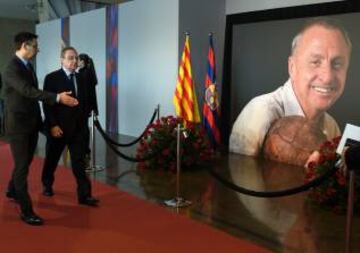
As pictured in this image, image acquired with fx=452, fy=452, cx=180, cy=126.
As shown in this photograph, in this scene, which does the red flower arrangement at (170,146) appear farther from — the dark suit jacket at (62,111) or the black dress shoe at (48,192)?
the dark suit jacket at (62,111)

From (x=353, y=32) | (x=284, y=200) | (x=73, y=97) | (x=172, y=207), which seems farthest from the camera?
(x=353, y=32)

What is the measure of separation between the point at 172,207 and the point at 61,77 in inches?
65.4

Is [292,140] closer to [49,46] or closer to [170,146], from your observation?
Result: [170,146]

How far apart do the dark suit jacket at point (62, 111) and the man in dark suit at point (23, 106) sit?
231 millimetres

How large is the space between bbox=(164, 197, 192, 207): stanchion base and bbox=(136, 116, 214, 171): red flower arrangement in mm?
1476

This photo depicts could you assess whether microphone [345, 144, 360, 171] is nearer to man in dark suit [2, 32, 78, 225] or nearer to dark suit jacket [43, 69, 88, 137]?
man in dark suit [2, 32, 78, 225]

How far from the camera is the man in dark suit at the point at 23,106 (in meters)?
3.81

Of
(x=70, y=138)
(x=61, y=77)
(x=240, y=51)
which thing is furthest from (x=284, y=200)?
(x=240, y=51)

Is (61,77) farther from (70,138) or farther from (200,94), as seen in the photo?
(200,94)

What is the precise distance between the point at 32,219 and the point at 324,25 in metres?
4.80

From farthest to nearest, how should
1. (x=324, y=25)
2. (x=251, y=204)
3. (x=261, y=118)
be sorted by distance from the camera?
(x=261, y=118) < (x=324, y=25) < (x=251, y=204)

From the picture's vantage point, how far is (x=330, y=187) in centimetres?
450

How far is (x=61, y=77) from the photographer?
4273 mm

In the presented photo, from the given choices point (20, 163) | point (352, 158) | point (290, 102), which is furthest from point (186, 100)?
point (352, 158)
